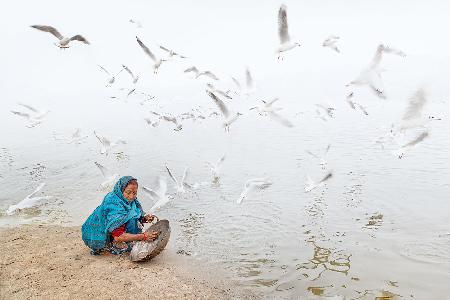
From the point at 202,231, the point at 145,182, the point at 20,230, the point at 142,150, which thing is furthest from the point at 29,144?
the point at 202,231

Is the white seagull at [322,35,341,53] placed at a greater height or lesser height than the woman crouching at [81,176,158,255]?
greater

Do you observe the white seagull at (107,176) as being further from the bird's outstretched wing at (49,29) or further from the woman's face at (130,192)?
the woman's face at (130,192)

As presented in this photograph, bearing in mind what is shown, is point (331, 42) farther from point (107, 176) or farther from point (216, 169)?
point (107, 176)

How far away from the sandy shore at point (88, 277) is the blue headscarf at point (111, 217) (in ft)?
1.29

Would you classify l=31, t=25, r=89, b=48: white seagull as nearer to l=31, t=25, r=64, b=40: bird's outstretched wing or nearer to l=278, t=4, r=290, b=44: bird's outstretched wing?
l=31, t=25, r=64, b=40: bird's outstretched wing

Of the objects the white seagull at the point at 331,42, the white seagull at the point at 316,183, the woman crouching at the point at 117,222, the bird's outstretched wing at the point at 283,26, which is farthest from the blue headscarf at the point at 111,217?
the white seagull at the point at 331,42

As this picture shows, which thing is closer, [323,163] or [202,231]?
[202,231]

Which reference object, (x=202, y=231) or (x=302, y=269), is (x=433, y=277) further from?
(x=202, y=231)

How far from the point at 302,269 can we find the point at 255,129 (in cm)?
2373

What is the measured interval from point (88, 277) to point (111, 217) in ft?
3.18

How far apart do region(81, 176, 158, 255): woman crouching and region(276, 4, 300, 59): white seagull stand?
15.9 feet

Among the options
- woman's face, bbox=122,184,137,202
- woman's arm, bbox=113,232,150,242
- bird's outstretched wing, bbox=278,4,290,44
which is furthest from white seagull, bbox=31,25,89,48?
woman's arm, bbox=113,232,150,242

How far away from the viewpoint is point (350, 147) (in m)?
19.8

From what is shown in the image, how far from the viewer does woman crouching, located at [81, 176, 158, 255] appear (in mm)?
6641
